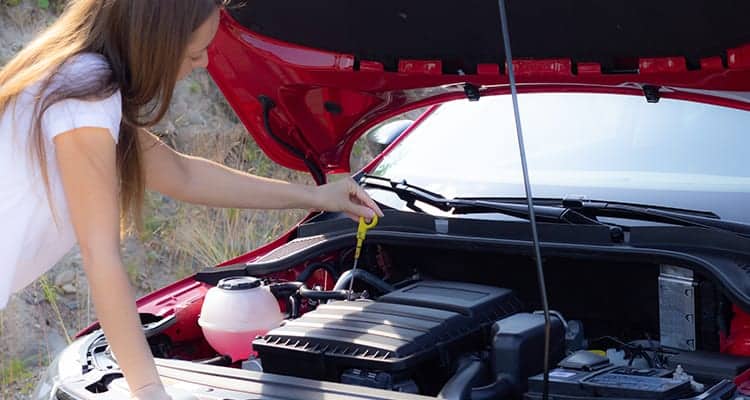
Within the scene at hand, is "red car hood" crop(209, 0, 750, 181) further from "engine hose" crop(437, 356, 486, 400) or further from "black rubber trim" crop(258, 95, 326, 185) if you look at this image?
"engine hose" crop(437, 356, 486, 400)

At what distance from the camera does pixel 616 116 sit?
2.79m

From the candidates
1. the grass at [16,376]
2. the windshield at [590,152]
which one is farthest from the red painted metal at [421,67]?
the grass at [16,376]

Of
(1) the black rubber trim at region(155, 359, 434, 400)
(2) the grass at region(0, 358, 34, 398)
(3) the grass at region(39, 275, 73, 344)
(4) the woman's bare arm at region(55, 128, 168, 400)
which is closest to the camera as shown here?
(4) the woman's bare arm at region(55, 128, 168, 400)

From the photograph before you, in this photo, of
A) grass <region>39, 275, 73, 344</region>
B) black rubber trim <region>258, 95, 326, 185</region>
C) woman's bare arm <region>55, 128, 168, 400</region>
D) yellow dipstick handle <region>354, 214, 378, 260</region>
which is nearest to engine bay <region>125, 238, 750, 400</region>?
yellow dipstick handle <region>354, 214, 378, 260</region>

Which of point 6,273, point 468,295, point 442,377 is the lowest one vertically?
point 442,377

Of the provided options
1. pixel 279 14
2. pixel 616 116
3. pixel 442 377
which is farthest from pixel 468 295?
pixel 279 14

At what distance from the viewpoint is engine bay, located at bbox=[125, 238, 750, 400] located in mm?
2018

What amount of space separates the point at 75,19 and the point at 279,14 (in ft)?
3.02

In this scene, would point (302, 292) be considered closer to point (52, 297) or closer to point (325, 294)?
point (325, 294)

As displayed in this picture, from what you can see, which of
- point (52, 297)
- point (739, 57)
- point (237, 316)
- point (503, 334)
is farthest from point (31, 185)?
Answer: point (52, 297)

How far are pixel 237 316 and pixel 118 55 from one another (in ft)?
2.93

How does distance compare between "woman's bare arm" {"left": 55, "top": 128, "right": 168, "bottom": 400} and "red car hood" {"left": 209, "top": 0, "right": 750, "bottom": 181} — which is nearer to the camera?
"woman's bare arm" {"left": 55, "top": 128, "right": 168, "bottom": 400}

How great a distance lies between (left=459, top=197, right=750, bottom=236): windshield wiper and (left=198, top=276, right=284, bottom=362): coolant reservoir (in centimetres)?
82

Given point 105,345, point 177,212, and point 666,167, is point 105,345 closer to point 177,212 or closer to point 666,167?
point 666,167
